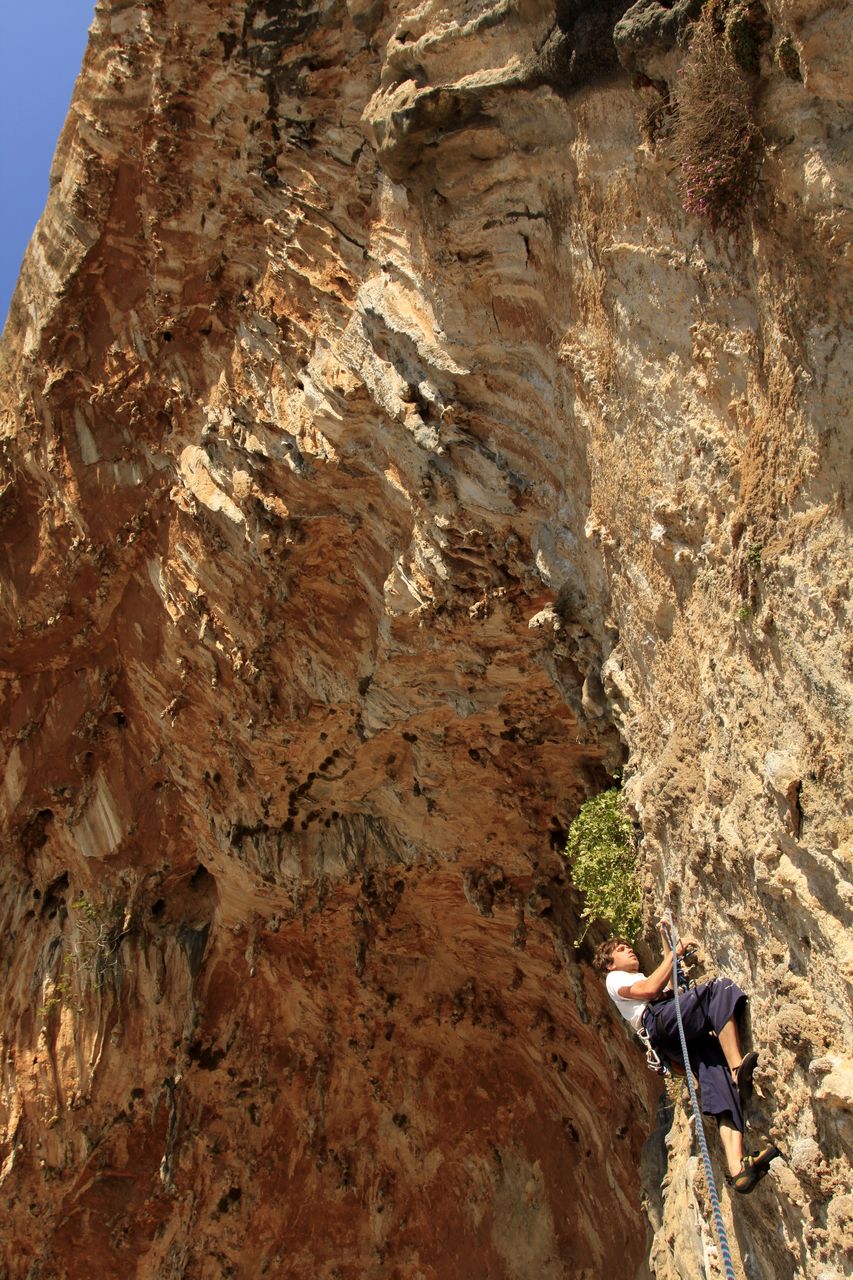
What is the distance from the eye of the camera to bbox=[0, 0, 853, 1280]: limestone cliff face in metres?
4.67

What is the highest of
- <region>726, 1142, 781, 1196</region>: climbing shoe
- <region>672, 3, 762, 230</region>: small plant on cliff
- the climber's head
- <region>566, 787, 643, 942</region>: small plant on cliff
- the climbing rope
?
<region>672, 3, 762, 230</region>: small plant on cliff

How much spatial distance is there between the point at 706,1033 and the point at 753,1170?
77 cm

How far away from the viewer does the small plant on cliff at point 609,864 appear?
268 inches

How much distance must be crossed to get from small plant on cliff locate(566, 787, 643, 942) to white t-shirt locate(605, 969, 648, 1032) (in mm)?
871

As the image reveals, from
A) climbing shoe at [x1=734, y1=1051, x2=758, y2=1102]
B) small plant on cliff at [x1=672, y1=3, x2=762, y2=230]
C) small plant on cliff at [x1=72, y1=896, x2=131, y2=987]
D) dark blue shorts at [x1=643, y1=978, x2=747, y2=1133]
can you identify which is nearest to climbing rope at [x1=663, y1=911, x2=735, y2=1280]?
dark blue shorts at [x1=643, y1=978, x2=747, y2=1133]

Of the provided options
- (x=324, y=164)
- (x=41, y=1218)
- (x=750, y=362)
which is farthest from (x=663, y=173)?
(x=41, y=1218)

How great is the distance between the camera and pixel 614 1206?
10.7 m

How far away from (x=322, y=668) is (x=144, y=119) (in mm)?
5690

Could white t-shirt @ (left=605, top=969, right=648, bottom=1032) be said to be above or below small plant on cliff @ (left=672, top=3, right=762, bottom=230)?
below

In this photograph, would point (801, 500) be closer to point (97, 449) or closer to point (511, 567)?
point (511, 567)

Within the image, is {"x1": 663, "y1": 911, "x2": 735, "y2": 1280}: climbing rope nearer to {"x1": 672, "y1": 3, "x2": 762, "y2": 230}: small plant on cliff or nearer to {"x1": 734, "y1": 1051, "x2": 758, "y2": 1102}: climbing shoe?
{"x1": 734, "y1": 1051, "x2": 758, "y2": 1102}: climbing shoe

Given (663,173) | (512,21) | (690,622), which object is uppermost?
(512,21)

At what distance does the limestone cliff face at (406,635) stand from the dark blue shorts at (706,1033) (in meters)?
0.14

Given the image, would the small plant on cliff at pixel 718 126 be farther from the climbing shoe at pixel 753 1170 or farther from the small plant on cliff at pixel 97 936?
the small plant on cliff at pixel 97 936
